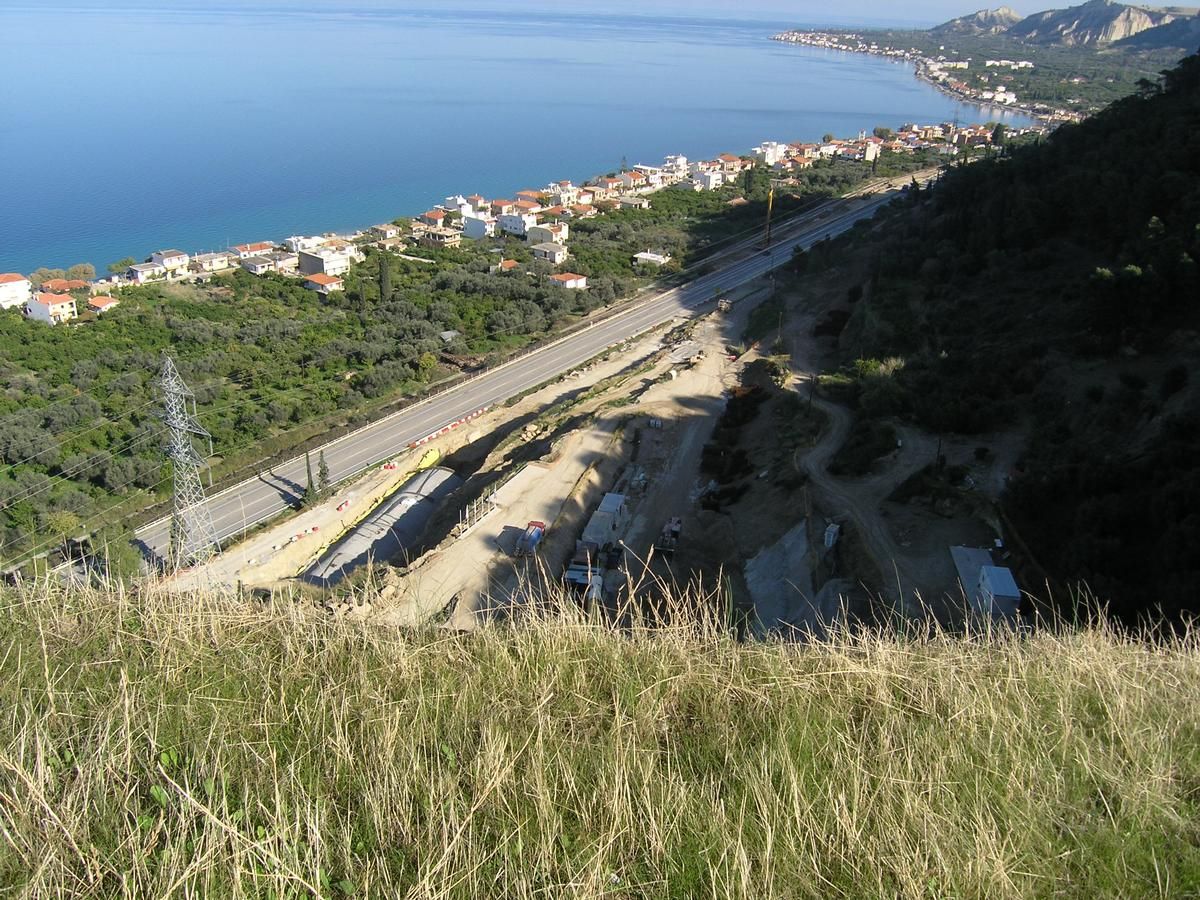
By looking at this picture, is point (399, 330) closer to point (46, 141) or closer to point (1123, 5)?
point (46, 141)

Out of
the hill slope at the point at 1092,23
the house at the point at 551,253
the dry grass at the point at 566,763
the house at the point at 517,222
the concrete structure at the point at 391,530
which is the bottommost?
the concrete structure at the point at 391,530

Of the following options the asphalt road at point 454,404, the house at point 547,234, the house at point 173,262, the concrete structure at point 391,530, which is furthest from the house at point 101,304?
the house at point 547,234

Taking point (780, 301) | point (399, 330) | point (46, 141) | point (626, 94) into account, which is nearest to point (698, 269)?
point (780, 301)

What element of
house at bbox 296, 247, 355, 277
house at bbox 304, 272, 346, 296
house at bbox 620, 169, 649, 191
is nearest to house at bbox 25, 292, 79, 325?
house at bbox 304, 272, 346, 296

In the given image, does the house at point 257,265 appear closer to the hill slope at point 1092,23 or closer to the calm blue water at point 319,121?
the calm blue water at point 319,121

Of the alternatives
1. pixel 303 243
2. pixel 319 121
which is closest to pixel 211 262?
pixel 303 243
